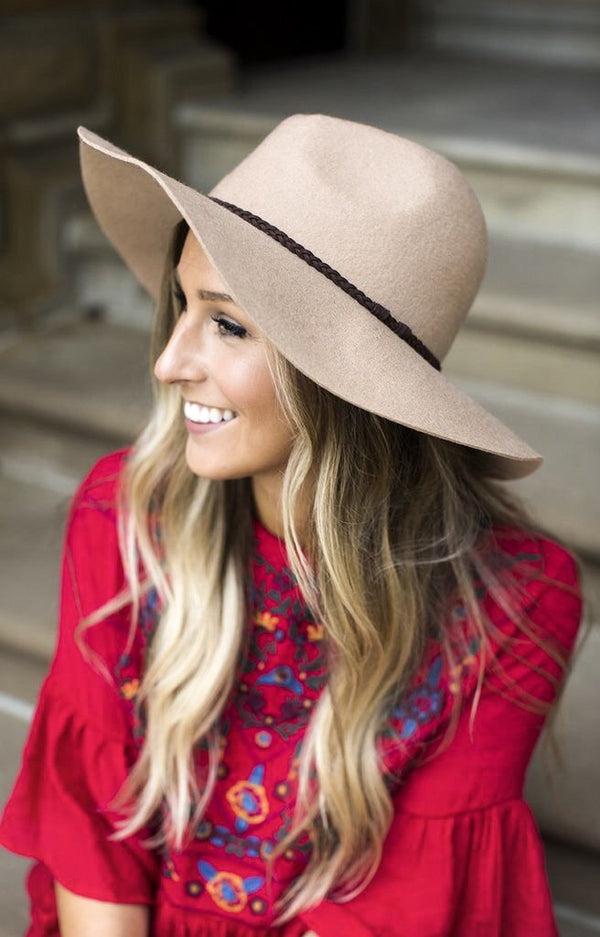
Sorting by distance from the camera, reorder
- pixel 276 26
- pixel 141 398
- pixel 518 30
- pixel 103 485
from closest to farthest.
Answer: pixel 103 485 → pixel 141 398 → pixel 276 26 → pixel 518 30

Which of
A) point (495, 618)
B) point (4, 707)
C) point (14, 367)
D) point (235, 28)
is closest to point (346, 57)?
point (235, 28)

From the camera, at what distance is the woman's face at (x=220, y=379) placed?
1.24m

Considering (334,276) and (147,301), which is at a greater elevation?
(334,276)

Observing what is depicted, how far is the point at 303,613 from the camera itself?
1.46 metres

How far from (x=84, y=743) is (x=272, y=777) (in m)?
0.24

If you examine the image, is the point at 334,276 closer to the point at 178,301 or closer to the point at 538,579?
the point at 178,301

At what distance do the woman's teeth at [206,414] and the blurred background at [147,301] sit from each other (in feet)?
2.45

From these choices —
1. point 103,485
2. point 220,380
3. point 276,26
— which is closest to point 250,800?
point 103,485

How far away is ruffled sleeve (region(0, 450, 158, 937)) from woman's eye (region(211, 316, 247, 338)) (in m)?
0.35

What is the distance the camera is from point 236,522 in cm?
150

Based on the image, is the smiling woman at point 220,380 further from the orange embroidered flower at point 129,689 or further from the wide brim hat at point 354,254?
the orange embroidered flower at point 129,689

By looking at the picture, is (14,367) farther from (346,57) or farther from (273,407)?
(346,57)

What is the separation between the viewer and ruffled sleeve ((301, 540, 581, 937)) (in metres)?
1.36

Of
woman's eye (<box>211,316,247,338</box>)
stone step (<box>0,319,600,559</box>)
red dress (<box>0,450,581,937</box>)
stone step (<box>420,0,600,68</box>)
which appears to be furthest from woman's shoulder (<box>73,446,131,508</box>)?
stone step (<box>420,0,600,68</box>)
